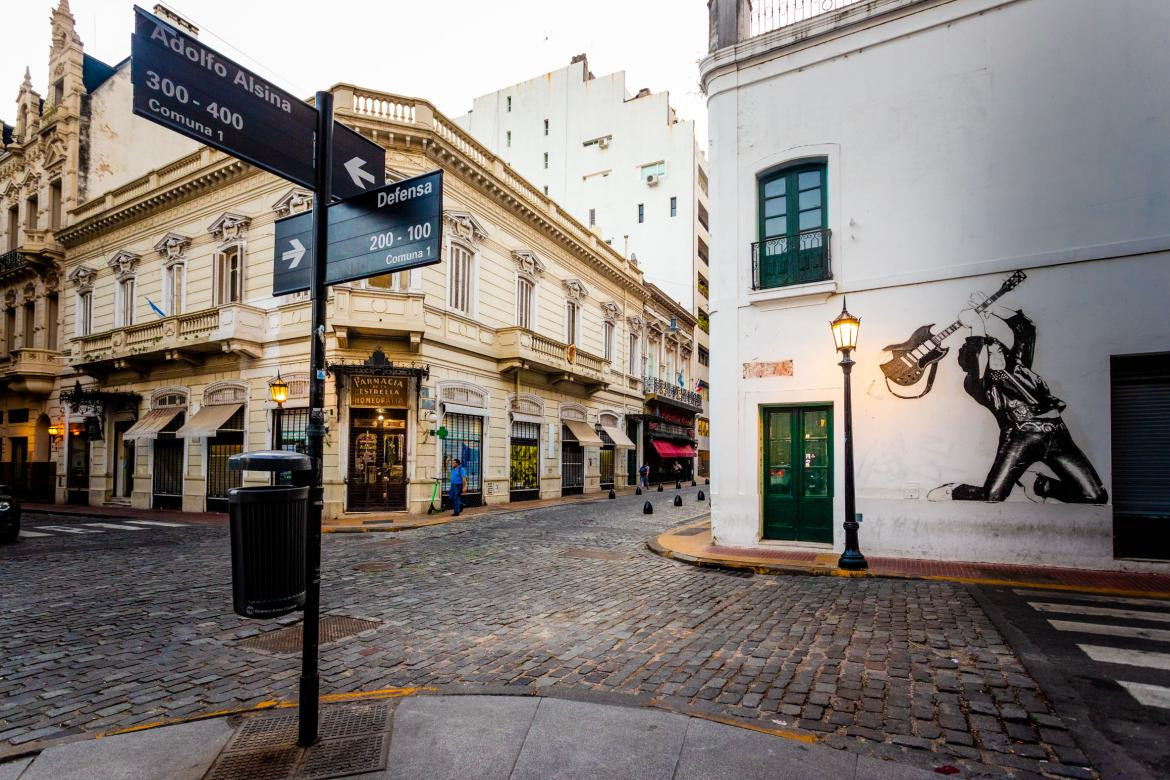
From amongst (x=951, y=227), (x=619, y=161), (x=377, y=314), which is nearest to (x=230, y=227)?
(x=377, y=314)

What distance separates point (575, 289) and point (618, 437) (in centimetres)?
748

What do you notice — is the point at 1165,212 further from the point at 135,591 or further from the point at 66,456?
the point at 66,456

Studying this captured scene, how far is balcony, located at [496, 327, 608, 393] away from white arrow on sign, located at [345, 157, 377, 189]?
1730cm

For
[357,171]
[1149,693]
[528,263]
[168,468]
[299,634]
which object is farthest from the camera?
[528,263]

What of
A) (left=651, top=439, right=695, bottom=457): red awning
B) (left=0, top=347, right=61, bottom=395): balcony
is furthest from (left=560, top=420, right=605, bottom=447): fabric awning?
(left=0, top=347, right=61, bottom=395): balcony

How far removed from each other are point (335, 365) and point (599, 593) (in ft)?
39.8

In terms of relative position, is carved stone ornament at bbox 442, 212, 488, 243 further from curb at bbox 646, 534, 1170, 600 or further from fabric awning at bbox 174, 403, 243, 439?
curb at bbox 646, 534, 1170, 600

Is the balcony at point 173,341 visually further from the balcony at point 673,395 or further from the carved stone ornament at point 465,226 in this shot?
the balcony at point 673,395

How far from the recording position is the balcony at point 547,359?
71.1 ft

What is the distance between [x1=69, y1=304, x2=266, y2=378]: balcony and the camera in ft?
61.5

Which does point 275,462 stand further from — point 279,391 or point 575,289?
point 575,289

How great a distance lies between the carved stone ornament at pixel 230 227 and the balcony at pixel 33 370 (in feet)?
38.2

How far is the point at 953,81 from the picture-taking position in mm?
10125

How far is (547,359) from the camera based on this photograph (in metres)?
23.2
